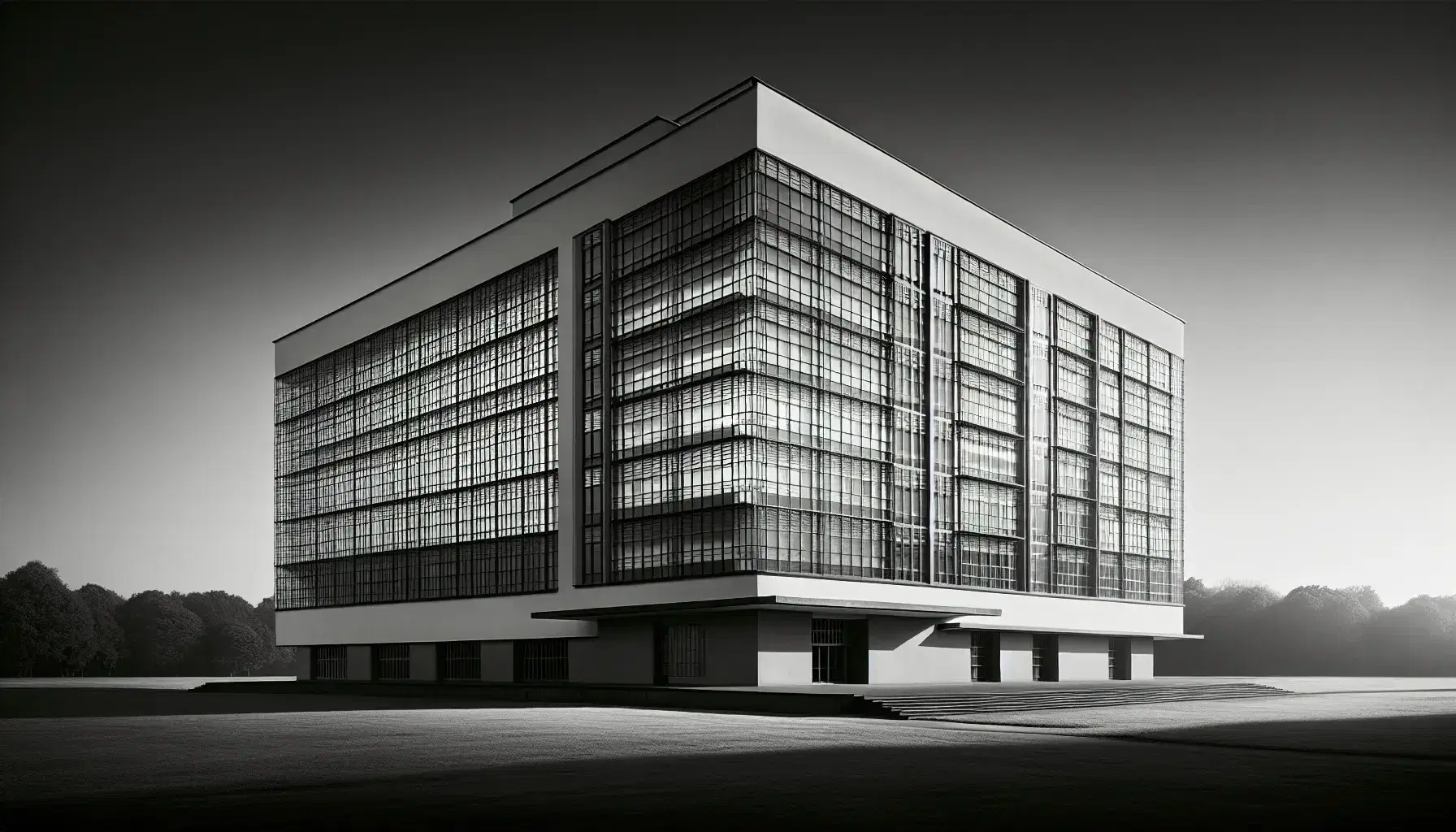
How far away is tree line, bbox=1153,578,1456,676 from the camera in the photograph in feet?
358

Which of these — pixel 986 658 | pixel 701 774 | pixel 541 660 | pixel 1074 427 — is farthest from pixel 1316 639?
A: pixel 701 774

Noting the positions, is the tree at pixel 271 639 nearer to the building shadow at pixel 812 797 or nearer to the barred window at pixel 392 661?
the barred window at pixel 392 661

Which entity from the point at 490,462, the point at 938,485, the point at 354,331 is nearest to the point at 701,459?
the point at 938,485

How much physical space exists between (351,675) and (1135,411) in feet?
161

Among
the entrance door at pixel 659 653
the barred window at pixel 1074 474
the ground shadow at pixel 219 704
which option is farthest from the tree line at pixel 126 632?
the barred window at pixel 1074 474

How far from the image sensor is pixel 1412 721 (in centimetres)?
3072

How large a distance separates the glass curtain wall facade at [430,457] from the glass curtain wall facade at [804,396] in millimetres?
4910

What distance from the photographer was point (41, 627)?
120 m

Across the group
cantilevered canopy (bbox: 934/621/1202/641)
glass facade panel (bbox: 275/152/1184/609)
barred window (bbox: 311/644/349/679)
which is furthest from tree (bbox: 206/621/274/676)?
cantilevered canopy (bbox: 934/621/1202/641)

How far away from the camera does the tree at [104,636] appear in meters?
129

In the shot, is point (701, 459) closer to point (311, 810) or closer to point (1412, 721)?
point (1412, 721)

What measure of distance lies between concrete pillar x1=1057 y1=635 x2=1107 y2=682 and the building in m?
0.19

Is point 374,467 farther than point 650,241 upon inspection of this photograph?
Yes

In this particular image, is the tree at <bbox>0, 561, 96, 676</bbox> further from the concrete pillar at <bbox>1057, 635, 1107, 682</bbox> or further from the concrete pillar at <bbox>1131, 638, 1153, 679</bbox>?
the concrete pillar at <bbox>1131, 638, 1153, 679</bbox>
